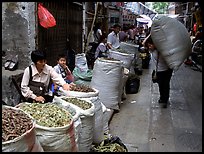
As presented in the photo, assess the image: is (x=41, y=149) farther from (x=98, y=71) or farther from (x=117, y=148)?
(x=98, y=71)

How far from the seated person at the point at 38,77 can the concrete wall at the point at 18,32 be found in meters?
1.41

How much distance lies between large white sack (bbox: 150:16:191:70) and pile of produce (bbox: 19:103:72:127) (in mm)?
3311

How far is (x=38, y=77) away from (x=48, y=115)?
1355mm

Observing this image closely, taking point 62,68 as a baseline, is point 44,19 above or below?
above

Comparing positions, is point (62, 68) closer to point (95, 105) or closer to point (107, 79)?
point (107, 79)

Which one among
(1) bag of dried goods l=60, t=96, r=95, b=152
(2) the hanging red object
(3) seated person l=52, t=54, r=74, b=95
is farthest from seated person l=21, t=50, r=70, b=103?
(2) the hanging red object

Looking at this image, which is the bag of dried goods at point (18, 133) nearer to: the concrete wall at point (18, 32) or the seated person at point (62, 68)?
the seated person at point (62, 68)

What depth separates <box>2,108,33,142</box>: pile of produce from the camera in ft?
7.59

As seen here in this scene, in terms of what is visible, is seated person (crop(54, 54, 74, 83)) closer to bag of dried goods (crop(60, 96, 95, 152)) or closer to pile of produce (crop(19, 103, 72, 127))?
bag of dried goods (crop(60, 96, 95, 152))

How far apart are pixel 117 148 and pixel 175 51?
280cm

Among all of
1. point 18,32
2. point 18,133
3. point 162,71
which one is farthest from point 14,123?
point 162,71

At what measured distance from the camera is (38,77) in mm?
4172

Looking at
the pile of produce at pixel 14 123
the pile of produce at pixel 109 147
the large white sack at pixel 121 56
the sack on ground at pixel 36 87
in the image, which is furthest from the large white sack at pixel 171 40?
the pile of produce at pixel 14 123

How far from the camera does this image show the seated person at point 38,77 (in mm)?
3949
